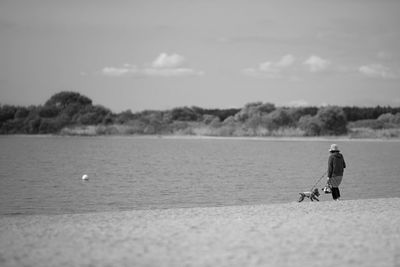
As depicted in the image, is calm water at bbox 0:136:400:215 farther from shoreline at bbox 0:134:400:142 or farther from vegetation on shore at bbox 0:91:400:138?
vegetation on shore at bbox 0:91:400:138

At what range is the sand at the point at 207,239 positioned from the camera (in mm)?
8977

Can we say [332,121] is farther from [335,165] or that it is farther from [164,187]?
[335,165]

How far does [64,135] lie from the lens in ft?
368

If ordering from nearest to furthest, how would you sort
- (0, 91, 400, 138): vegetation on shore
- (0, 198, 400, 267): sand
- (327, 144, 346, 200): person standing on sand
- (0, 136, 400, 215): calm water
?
(0, 198, 400, 267): sand → (327, 144, 346, 200): person standing on sand → (0, 136, 400, 215): calm water → (0, 91, 400, 138): vegetation on shore

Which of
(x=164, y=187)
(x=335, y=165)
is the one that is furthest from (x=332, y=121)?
(x=335, y=165)

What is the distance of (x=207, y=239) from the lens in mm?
10547

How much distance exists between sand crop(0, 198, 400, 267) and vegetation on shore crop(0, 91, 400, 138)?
240 ft

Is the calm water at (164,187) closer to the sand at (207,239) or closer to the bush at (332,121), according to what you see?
the sand at (207,239)

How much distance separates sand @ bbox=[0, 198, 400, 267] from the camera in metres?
8.98

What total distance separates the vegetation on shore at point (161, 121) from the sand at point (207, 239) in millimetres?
73093

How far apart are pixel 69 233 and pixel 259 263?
4.07 metres

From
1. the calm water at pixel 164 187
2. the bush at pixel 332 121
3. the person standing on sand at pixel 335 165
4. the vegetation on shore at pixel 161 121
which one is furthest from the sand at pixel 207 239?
the vegetation on shore at pixel 161 121

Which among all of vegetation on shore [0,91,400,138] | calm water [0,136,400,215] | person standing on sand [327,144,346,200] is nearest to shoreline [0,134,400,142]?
vegetation on shore [0,91,400,138]

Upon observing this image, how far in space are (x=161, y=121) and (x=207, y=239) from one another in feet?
329
